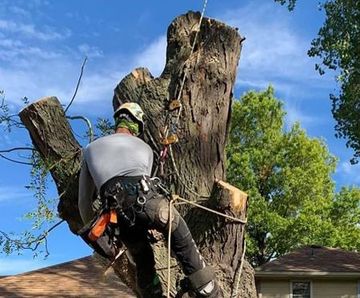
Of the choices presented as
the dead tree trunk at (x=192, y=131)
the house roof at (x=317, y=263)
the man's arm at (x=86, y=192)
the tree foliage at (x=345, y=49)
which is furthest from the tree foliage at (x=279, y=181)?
the man's arm at (x=86, y=192)

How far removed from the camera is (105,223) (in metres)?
4.06

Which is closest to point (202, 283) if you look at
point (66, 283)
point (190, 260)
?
point (190, 260)

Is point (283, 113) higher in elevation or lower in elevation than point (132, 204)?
higher

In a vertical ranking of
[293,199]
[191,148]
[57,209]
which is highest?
[293,199]

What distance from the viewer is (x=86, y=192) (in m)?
4.57

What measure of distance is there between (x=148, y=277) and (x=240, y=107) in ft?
78.4

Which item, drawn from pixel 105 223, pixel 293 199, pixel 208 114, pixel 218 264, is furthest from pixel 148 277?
pixel 293 199

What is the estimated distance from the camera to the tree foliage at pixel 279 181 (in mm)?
26031

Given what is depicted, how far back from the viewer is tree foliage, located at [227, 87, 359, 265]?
85.4 feet

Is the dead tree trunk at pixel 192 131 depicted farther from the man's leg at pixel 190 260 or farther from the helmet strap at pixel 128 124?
the helmet strap at pixel 128 124

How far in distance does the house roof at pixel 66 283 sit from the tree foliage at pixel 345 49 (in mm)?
6300

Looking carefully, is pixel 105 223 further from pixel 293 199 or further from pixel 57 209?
pixel 293 199

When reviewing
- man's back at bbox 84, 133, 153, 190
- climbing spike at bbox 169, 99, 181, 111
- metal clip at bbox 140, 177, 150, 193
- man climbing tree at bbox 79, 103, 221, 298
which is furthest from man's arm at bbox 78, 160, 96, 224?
climbing spike at bbox 169, 99, 181, 111

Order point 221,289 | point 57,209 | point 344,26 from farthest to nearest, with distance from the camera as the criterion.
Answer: point 344,26 → point 57,209 → point 221,289
